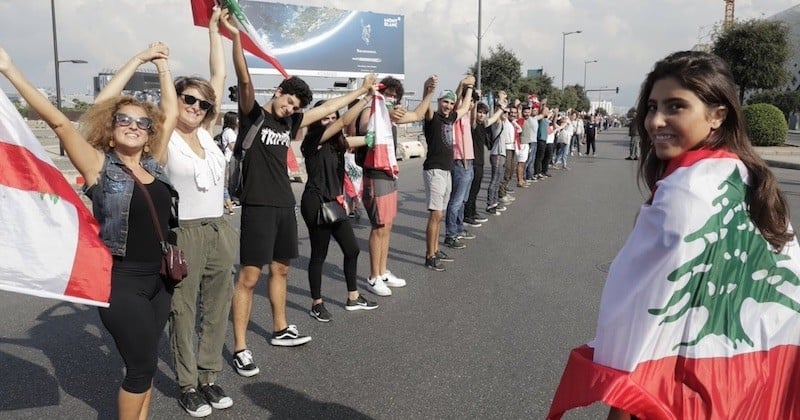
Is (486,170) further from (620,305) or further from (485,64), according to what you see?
(485,64)

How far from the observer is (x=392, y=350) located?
4.33 metres

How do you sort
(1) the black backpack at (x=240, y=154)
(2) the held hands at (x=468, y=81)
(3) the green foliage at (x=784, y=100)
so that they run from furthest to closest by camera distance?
(3) the green foliage at (x=784, y=100) < (2) the held hands at (x=468, y=81) < (1) the black backpack at (x=240, y=154)

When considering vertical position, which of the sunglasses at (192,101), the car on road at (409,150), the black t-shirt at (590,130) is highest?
the black t-shirt at (590,130)

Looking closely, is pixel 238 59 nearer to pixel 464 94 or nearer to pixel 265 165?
pixel 265 165

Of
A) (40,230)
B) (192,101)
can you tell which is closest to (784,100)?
(192,101)

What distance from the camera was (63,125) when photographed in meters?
2.54

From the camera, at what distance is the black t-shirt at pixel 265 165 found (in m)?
3.92

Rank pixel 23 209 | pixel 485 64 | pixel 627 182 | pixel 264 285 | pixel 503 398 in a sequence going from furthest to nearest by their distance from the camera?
pixel 485 64 → pixel 627 182 → pixel 264 285 → pixel 503 398 → pixel 23 209

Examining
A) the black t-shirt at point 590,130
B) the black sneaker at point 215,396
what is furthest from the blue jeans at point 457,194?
the black t-shirt at point 590,130

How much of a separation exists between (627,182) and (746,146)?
14.5 m

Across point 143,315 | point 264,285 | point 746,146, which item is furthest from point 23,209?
point 264,285

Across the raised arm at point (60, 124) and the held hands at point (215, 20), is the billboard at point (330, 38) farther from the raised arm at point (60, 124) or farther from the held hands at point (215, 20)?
the raised arm at point (60, 124)

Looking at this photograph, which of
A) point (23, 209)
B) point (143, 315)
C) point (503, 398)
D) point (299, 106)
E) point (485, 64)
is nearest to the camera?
point (23, 209)

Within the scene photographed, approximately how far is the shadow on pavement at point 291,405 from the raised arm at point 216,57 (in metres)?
1.66
